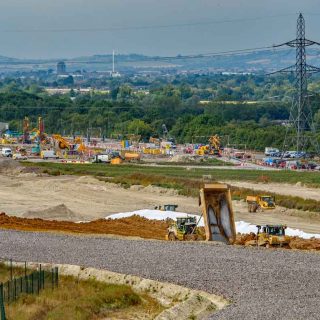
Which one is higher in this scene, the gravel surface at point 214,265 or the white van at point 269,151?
the gravel surface at point 214,265

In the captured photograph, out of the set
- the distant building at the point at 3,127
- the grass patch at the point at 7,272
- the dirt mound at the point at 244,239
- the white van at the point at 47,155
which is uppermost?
the grass patch at the point at 7,272

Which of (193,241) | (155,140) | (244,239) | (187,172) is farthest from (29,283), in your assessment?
(155,140)

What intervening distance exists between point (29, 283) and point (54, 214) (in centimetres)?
2616

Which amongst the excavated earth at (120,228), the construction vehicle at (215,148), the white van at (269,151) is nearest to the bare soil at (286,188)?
the excavated earth at (120,228)

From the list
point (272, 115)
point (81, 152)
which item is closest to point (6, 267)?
point (81, 152)

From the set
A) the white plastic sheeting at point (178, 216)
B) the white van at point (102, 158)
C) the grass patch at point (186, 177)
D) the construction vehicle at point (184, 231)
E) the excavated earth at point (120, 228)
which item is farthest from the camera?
the white van at point (102, 158)

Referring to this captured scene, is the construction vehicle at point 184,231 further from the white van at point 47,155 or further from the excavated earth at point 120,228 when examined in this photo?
Answer: the white van at point 47,155

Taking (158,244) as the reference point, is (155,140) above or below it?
below

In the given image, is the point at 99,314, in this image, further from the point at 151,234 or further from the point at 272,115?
the point at 272,115

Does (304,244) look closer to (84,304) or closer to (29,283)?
(29,283)

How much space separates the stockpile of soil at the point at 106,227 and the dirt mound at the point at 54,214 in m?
5.22

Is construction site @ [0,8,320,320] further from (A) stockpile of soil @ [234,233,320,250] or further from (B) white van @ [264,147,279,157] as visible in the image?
(B) white van @ [264,147,279,157]

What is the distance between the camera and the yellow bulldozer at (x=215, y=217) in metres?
33.6

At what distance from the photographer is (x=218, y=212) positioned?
34.3 meters
